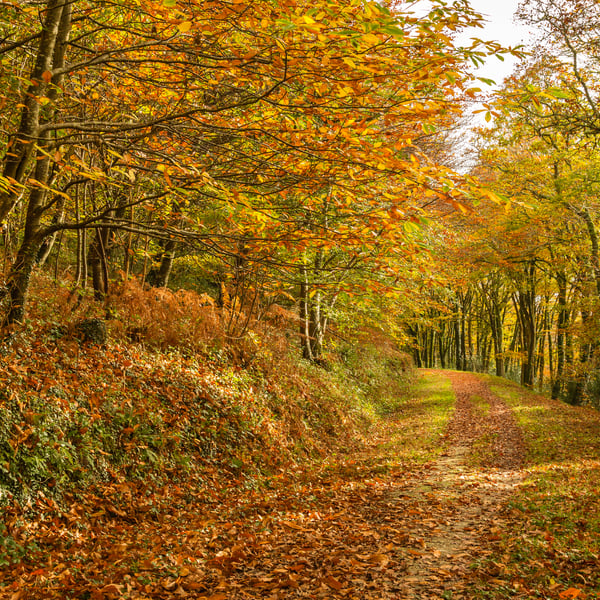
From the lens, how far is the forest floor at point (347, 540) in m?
4.47

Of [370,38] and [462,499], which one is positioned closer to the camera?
[370,38]

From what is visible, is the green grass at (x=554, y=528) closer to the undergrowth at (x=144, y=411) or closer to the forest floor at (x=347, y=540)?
the forest floor at (x=347, y=540)

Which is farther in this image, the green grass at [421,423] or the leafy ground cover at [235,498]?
the green grass at [421,423]

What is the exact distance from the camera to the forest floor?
447 centimetres

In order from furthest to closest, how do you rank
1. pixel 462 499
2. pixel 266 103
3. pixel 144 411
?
pixel 462 499 < pixel 144 411 < pixel 266 103

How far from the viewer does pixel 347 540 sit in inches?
229

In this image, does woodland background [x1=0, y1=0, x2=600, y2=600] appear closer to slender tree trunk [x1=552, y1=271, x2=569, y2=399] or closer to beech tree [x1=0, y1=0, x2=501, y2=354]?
beech tree [x1=0, y1=0, x2=501, y2=354]

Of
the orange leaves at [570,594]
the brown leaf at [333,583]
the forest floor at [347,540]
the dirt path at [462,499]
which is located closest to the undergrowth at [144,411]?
the forest floor at [347,540]

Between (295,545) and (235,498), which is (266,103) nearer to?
(295,545)

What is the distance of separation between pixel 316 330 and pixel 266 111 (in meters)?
11.2

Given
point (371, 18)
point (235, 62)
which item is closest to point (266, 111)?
point (235, 62)

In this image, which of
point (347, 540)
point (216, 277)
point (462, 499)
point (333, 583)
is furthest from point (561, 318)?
point (333, 583)

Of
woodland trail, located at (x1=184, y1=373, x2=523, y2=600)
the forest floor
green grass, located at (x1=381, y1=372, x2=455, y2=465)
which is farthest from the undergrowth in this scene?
woodland trail, located at (x1=184, y1=373, x2=523, y2=600)

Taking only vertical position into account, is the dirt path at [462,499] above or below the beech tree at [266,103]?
below
